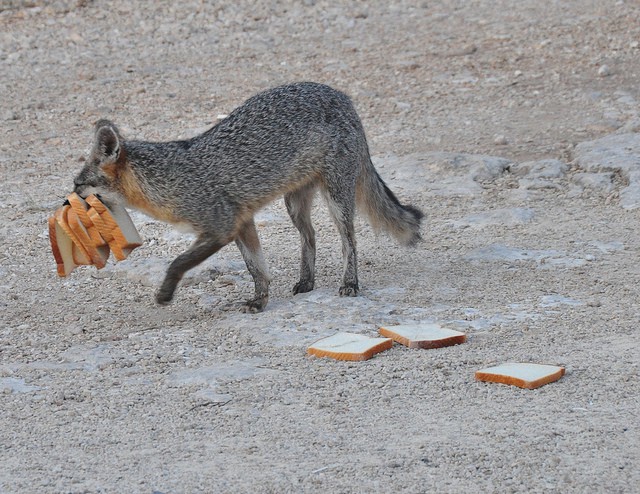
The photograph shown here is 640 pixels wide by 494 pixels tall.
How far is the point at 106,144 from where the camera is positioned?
21.4 feet

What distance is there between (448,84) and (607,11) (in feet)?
10.7

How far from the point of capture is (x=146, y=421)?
16.2 feet

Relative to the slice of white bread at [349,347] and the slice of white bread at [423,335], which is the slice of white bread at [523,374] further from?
the slice of white bread at [349,347]

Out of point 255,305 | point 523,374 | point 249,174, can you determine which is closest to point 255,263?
point 255,305

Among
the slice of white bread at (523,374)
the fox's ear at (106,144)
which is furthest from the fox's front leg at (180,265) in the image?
the slice of white bread at (523,374)

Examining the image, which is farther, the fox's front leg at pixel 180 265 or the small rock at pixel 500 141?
the small rock at pixel 500 141

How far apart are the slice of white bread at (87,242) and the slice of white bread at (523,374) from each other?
Result: 2.53m

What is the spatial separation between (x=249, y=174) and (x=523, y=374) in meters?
2.49

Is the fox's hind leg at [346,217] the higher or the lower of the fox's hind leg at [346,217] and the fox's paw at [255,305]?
the higher

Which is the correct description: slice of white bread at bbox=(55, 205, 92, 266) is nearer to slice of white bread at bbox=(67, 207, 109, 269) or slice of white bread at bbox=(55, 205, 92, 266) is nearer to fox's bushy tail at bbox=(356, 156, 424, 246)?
slice of white bread at bbox=(67, 207, 109, 269)

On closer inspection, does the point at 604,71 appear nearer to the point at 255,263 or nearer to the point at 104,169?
the point at 255,263

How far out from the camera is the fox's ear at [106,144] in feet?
21.2

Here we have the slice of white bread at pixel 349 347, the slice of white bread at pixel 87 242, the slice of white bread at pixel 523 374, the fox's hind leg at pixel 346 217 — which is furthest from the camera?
the fox's hind leg at pixel 346 217

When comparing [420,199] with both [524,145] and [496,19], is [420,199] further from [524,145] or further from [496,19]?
[496,19]
